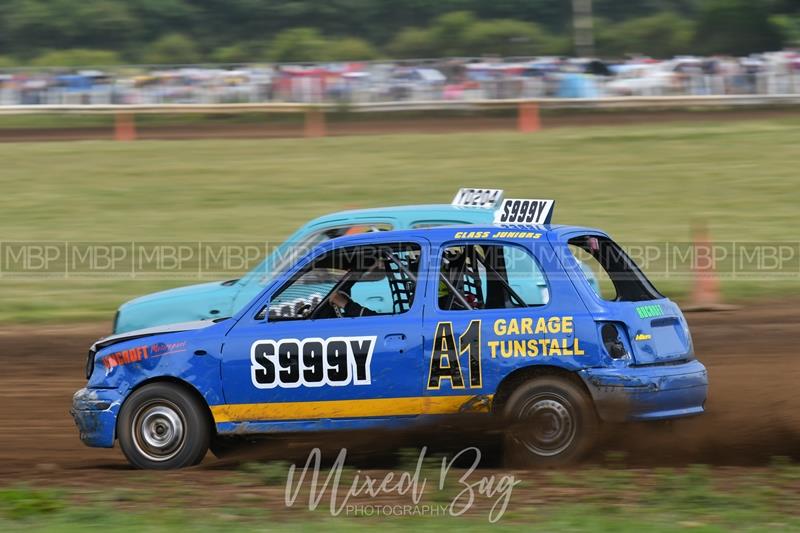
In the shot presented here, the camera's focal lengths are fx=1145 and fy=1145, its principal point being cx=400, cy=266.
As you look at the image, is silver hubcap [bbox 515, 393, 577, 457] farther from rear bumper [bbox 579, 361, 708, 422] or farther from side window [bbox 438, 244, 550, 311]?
side window [bbox 438, 244, 550, 311]

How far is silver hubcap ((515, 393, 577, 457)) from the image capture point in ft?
23.4

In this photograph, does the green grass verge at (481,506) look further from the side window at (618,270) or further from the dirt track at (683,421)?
the side window at (618,270)

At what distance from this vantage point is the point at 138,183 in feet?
74.3

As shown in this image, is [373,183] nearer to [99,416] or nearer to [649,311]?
[99,416]

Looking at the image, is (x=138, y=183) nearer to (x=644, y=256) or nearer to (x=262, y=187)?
(x=262, y=187)

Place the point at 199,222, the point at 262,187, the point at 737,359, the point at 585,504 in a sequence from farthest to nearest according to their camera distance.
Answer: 1. the point at 262,187
2. the point at 199,222
3. the point at 737,359
4. the point at 585,504

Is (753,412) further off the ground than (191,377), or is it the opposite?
(191,377)

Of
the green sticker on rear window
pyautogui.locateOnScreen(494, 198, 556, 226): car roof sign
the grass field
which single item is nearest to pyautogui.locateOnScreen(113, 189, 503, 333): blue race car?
pyautogui.locateOnScreen(494, 198, 556, 226): car roof sign

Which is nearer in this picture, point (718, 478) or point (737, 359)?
point (718, 478)

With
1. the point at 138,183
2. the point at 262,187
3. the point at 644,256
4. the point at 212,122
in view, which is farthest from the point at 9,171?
the point at 644,256

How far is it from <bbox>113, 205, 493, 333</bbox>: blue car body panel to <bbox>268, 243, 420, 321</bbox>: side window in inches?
59.4

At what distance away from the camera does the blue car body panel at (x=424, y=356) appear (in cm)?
712

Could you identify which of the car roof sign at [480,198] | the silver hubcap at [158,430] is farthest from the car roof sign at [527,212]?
the silver hubcap at [158,430]

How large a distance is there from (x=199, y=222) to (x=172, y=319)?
413 inches
